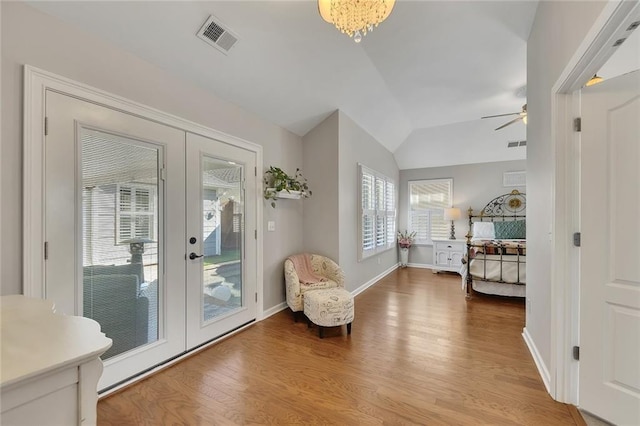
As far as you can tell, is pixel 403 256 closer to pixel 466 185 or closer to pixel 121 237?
pixel 466 185

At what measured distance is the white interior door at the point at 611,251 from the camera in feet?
5.04

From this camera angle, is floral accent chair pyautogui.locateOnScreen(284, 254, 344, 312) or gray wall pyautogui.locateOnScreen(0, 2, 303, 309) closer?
gray wall pyautogui.locateOnScreen(0, 2, 303, 309)

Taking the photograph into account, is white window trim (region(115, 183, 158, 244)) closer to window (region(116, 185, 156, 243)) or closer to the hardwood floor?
window (region(116, 185, 156, 243))

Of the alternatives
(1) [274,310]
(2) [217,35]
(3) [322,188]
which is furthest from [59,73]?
(1) [274,310]

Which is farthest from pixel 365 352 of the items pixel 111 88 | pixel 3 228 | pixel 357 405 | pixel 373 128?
pixel 373 128

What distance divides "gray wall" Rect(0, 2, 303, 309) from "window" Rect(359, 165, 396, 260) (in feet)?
8.22

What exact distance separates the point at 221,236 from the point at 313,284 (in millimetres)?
1272

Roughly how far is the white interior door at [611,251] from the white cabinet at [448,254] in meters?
4.52

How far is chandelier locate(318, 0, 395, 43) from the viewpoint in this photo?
1.61 m

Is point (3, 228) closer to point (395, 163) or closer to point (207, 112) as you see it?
point (207, 112)

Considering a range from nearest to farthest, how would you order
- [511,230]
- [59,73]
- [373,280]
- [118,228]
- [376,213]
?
[59,73] < [118,228] < [373,280] < [376,213] < [511,230]

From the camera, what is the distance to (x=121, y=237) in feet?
6.84

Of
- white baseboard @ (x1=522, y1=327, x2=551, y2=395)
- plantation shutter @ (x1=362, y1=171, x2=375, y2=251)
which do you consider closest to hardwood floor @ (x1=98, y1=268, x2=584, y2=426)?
white baseboard @ (x1=522, y1=327, x2=551, y2=395)

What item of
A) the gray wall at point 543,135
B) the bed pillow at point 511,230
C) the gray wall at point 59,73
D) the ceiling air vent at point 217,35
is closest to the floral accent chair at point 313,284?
the gray wall at point 59,73
